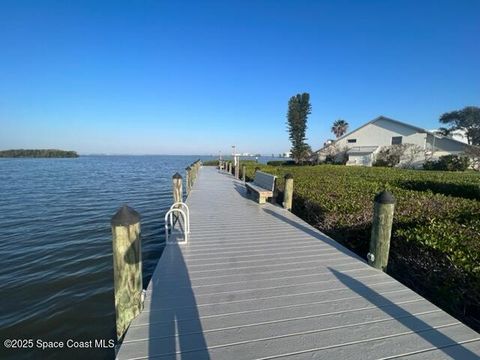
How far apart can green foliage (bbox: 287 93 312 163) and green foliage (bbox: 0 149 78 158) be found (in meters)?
107

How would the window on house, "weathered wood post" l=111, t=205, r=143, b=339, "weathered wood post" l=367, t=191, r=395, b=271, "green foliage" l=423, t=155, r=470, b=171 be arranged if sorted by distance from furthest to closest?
the window on house
"green foliage" l=423, t=155, r=470, b=171
"weathered wood post" l=367, t=191, r=395, b=271
"weathered wood post" l=111, t=205, r=143, b=339

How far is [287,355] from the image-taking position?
2.21 meters

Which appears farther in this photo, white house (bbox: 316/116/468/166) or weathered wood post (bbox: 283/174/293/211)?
white house (bbox: 316/116/468/166)

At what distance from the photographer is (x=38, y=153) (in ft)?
343

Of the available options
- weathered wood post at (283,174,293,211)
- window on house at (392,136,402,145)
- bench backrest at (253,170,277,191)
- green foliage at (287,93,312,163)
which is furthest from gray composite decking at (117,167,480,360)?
green foliage at (287,93,312,163)

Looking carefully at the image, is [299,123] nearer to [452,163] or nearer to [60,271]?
[452,163]

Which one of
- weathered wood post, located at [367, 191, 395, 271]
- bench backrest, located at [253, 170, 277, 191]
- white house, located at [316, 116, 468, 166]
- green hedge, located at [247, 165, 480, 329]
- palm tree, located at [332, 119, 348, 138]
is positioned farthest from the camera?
palm tree, located at [332, 119, 348, 138]

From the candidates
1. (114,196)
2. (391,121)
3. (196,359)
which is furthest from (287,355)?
(391,121)

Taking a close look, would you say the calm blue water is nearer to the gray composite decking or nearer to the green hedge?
the gray composite decking

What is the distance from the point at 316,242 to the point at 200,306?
301 cm

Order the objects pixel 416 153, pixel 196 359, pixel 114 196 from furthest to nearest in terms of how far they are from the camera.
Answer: pixel 416 153 < pixel 114 196 < pixel 196 359

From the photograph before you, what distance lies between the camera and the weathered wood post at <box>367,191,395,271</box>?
392 cm

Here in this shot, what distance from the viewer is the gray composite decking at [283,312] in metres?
2.28

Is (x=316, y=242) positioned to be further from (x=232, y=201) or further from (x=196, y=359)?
(x=232, y=201)
